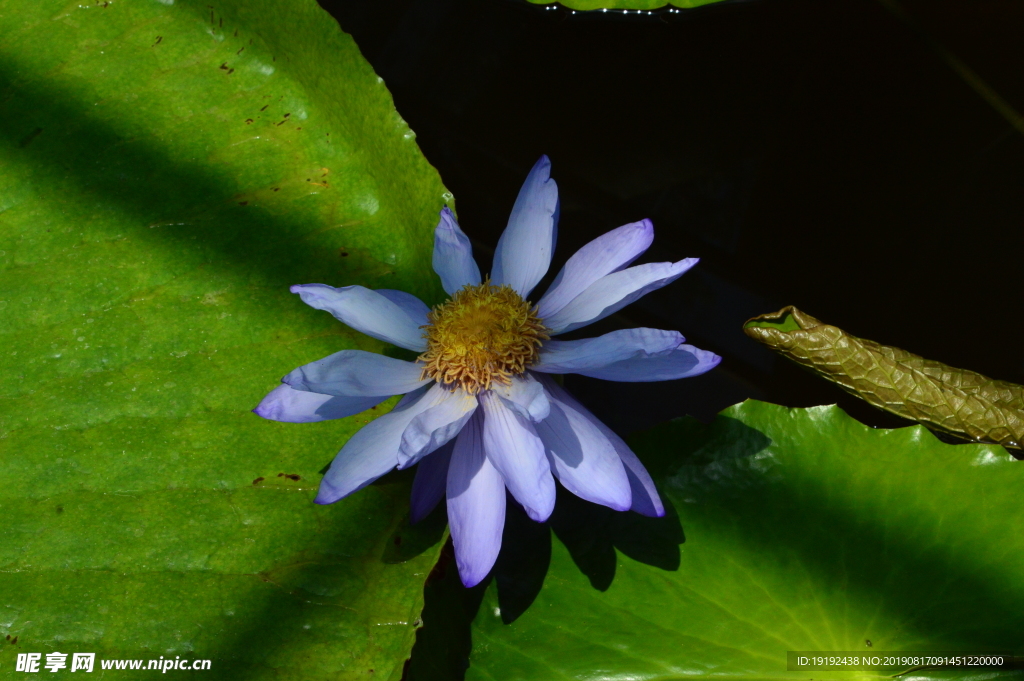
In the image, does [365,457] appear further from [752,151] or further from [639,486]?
[752,151]

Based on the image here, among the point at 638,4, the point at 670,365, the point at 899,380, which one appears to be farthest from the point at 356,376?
the point at 638,4

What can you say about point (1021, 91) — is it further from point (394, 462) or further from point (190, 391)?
point (190, 391)

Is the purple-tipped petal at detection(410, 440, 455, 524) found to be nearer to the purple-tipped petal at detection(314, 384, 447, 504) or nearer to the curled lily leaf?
the purple-tipped petal at detection(314, 384, 447, 504)

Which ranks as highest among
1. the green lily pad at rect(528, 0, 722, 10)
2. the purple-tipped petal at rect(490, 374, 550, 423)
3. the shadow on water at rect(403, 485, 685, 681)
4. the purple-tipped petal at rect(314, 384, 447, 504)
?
the green lily pad at rect(528, 0, 722, 10)

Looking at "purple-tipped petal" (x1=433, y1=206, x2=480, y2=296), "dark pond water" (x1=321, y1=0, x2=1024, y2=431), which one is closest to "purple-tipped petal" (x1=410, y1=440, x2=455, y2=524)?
"purple-tipped petal" (x1=433, y1=206, x2=480, y2=296)

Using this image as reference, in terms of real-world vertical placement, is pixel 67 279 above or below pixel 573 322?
below

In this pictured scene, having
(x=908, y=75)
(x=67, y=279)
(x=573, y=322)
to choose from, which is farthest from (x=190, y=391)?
(x=908, y=75)
